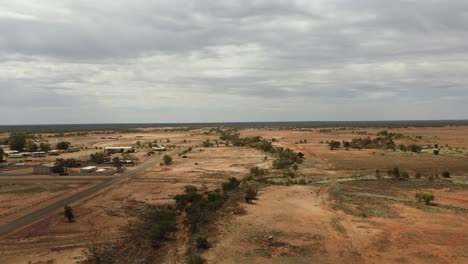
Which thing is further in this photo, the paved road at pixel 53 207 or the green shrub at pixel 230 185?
the green shrub at pixel 230 185

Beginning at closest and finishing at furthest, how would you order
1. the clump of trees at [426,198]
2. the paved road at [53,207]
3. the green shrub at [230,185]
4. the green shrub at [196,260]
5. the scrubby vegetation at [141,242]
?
the green shrub at [196,260]
the scrubby vegetation at [141,242]
the paved road at [53,207]
the clump of trees at [426,198]
the green shrub at [230,185]

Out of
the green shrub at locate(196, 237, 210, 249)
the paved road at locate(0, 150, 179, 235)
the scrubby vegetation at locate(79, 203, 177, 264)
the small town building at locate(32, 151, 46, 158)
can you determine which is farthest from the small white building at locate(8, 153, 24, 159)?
the green shrub at locate(196, 237, 210, 249)

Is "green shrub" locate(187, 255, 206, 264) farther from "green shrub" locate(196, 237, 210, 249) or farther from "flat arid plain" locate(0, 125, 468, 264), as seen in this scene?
"green shrub" locate(196, 237, 210, 249)

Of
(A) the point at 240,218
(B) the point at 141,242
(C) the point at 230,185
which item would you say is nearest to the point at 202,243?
(B) the point at 141,242

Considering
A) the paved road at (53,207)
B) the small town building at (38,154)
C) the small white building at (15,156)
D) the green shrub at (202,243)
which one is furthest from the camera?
the small town building at (38,154)

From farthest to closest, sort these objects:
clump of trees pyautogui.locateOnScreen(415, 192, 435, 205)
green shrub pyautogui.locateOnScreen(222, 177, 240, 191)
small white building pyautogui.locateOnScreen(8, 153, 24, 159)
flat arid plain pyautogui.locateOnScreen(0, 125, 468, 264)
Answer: small white building pyautogui.locateOnScreen(8, 153, 24, 159)
green shrub pyautogui.locateOnScreen(222, 177, 240, 191)
clump of trees pyautogui.locateOnScreen(415, 192, 435, 205)
flat arid plain pyautogui.locateOnScreen(0, 125, 468, 264)

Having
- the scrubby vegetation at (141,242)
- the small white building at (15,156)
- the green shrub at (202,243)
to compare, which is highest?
the small white building at (15,156)

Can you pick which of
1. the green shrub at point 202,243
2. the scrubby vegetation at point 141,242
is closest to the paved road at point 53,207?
the scrubby vegetation at point 141,242

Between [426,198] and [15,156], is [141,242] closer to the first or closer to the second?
[426,198]

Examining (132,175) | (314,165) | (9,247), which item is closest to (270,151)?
(314,165)

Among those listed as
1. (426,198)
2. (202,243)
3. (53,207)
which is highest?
(426,198)

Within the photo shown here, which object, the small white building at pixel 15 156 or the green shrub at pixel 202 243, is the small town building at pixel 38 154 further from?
the green shrub at pixel 202 243
